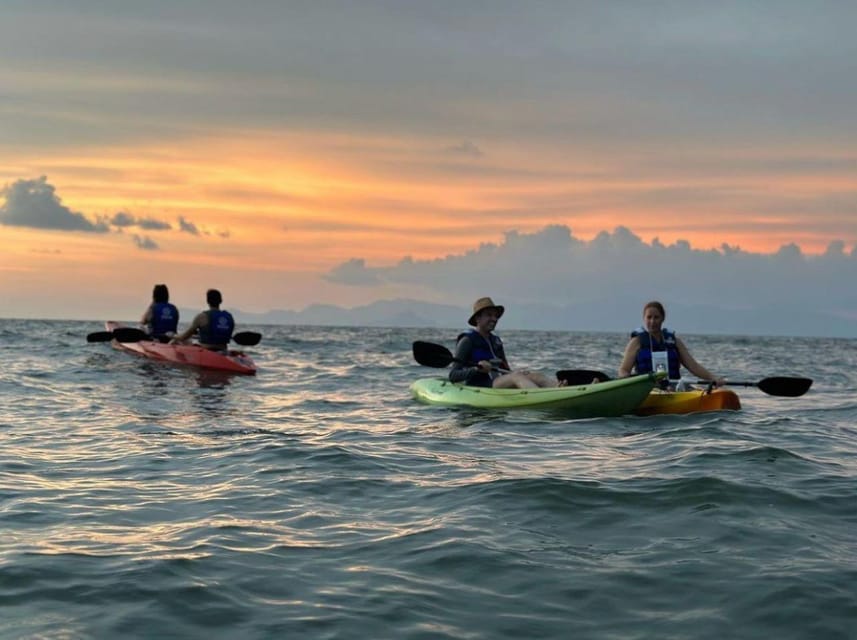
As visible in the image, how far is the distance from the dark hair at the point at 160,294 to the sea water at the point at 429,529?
10837mm

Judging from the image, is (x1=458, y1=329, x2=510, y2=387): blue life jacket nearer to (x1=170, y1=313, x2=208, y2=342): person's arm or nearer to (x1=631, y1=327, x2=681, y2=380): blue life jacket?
(x1=631, y1=327, x2=681, y2=380): blue life jacket

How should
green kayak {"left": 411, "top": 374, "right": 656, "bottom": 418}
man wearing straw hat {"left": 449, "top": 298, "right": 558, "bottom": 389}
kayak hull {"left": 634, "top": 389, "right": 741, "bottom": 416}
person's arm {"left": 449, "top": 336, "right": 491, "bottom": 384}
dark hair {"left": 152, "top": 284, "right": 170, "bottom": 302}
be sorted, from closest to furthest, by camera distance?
green kayak {"left": 411, "top": 374, "right": 656, "bottom": 418} → kayak hull {"left": 634, "top": 389, "right": 741, "bottom": 416} → man wearing straw hat {"left": 449, "top": 298, "right": 558, "bottom": 389} → person's arm {"left": 449, "top": 336, "right": 491, "bottom": 384} → dark hair {"left": 152, "top": 284, "right": 170, "bottom": 302}

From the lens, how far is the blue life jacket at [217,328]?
63.9 feet

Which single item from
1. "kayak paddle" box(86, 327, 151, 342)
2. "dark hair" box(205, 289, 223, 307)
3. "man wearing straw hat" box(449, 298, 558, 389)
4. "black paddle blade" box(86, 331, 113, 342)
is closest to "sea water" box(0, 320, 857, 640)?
"man wearing straw hat" box(449, 298, 558, 389)

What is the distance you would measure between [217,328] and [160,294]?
3453 mm

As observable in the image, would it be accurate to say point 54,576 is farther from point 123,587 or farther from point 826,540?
point 826,540

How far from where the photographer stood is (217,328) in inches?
771

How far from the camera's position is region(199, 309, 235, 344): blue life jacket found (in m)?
→ 19.5

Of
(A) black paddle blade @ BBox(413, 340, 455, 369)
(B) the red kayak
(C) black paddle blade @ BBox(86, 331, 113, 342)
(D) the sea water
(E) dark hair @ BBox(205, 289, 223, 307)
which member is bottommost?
(D) the sea water

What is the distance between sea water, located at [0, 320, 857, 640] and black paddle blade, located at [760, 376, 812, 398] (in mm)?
587

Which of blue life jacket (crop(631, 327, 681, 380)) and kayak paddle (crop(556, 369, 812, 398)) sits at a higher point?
blue life jacket (crop(631, 327, 681, 380))

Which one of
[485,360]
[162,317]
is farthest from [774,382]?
[162,317]

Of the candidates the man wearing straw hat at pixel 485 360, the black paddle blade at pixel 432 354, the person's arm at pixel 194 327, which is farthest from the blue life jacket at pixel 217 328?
the man wearing straw hat at pixel 485 360

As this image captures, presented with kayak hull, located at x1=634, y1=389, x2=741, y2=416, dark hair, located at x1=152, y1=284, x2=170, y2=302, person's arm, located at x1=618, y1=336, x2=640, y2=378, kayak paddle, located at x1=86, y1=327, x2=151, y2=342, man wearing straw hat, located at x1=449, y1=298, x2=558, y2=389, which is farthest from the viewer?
dark hair, located at x1=152, y1=284, x2=170, y2=302
